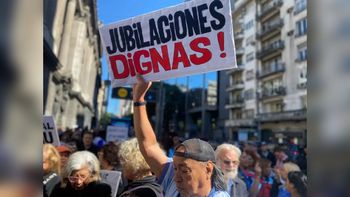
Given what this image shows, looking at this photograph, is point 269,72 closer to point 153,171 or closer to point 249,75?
point 249,75

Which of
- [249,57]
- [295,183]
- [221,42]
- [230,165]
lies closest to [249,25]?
[249,57]

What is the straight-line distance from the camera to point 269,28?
157ft

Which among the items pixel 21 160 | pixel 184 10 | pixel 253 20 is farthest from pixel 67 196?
pixel 253 20

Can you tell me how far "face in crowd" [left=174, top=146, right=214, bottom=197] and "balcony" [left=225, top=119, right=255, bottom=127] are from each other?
47663mm

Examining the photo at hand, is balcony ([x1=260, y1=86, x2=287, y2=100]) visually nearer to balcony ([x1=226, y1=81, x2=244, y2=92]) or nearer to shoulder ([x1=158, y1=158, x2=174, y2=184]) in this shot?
balcony ([x1=226, y1=81, x2=244, y2=92])

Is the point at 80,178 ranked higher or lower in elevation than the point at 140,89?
lower

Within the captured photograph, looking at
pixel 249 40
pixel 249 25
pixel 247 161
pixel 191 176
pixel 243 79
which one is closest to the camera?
pixel 191 176

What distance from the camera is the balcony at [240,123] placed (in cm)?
4916

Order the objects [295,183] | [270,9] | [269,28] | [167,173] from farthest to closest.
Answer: [269,28] < [270,9] < [295,183] < [167,173]

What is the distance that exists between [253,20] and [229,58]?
5162 cm

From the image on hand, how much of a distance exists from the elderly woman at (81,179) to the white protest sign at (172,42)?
0.78 metres

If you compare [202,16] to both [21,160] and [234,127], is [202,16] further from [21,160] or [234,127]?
[234,127]

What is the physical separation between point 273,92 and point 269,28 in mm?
8117

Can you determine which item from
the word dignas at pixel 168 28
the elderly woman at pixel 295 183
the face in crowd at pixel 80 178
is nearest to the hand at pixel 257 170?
the elderly woman at pixel 295 183
